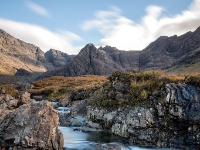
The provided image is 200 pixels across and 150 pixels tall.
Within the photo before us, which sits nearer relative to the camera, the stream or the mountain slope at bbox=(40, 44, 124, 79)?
the stream

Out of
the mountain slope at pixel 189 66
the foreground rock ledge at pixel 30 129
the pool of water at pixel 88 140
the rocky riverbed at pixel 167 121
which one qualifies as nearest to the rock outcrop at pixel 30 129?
the foreground rock ledge at pixel 30 129

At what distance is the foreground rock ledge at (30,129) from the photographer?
1114 cm

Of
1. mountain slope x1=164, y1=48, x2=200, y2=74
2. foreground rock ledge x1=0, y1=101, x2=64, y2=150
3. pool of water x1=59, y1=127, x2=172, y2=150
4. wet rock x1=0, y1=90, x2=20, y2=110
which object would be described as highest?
mountain slope x1=164, y1=48, x2=200, y2=74

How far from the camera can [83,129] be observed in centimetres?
1839

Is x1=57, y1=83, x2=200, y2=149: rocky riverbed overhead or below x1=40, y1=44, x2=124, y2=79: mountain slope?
below

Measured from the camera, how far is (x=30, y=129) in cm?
1147

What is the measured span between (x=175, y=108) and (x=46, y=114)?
8.99 m

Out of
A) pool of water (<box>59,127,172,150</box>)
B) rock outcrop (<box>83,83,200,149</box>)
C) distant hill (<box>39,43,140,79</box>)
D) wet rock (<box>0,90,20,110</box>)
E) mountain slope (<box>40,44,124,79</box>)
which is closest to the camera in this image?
rock outcrop (<box>83,83,200,149</box>)

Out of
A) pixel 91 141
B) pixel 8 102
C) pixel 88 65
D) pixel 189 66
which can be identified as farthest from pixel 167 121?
pixel 88 65

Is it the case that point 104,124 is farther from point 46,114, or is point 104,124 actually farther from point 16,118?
point 16,118

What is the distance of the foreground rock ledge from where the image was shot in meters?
11.1

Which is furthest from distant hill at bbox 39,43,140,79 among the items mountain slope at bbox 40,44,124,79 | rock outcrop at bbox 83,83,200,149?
rock outcrop at bbox 83,83,200,149

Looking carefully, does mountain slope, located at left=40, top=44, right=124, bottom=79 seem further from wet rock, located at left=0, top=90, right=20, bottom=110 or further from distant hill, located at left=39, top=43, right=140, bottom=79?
wet rock, located at left=0, top=90, right=20, bottom=110

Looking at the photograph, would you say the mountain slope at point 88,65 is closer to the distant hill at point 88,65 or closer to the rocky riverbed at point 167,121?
the distant hill at point 88,65
